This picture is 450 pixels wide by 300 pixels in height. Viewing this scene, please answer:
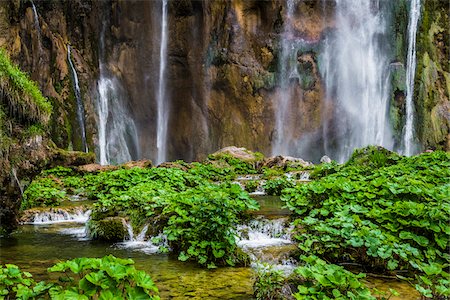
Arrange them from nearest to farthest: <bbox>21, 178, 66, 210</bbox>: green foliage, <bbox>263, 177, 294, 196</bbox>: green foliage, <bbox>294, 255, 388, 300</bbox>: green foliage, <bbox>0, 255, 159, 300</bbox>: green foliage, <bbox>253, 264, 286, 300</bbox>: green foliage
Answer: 1. <bbox>0, 255, 159, 300</bbox>: green foliage
2. <bbox>294, 255, 388, 300</bbox>: green foliage
3. <bbox>253, 264, 286, 300</bbox>: green foliage
4. <bbox>21, 178, 66, 210</bbox>: green foliage
5. <bbox>263, 177, 294, 196</bbox>: green foliage

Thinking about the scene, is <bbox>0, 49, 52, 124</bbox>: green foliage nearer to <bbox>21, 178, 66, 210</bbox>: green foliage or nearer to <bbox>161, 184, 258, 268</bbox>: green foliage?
<bbox>161, 184, 258, 268</bbox>: green foliage

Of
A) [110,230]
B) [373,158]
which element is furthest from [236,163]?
[110,230]

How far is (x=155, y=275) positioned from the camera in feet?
15.1

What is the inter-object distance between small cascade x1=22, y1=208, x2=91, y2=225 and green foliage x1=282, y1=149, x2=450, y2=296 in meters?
4.97

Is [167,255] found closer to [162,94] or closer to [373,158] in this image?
[373,158]

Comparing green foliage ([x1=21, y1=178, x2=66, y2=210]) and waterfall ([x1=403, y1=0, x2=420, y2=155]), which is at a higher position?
waterfall ([x1=403, y1=0, x2=420, y2=155])

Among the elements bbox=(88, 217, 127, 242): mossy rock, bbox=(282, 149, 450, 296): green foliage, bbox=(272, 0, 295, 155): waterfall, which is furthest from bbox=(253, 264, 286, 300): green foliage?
bbox=(272, 0, 295, 155): waterfall

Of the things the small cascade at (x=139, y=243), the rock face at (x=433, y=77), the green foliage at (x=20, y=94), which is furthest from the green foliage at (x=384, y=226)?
the rock face at (x=433, y=77)

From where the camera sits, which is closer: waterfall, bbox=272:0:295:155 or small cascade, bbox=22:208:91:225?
small cascade, bbox=22:208:91:225

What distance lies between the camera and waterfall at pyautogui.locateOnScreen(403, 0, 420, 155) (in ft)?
81.7

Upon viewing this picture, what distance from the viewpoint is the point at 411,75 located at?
25.4 meters

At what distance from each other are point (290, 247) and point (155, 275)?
195 centimetres

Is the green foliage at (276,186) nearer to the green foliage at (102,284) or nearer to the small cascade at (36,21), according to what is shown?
the green foliage at (102,284)

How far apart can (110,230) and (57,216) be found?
264cm
